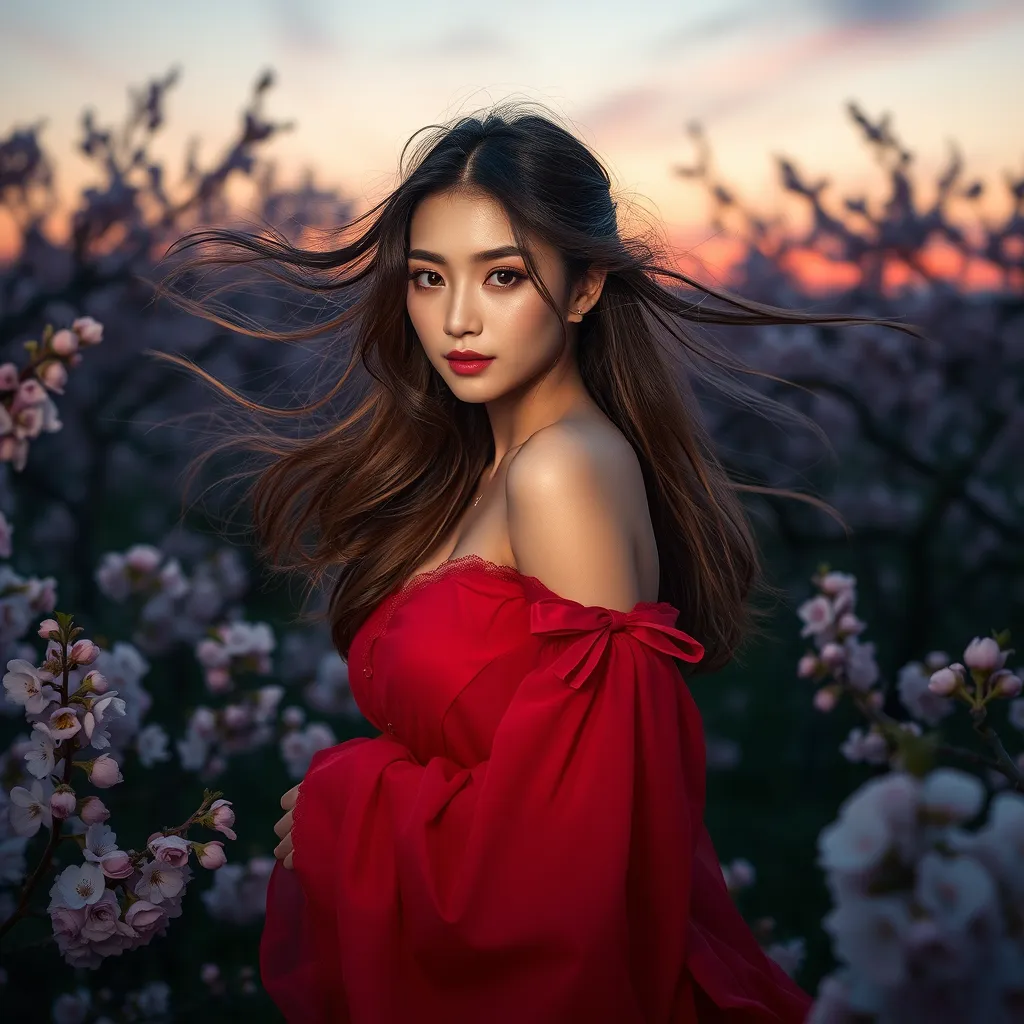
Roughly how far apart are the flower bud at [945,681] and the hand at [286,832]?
122cm

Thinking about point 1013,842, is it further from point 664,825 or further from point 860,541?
point 860,541

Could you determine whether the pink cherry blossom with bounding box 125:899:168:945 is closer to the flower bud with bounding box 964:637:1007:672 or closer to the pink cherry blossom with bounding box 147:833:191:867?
the pink cherry blossom with bounding box 147:833:191:867

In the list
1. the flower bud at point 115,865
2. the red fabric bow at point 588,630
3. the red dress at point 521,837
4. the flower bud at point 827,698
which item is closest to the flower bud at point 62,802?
the flower bud at point 115,865

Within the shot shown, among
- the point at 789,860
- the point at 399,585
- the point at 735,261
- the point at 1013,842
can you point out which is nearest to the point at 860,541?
the point at 789,860

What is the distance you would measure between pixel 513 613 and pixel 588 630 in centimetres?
17

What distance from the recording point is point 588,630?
1.82 meters

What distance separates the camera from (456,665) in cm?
194

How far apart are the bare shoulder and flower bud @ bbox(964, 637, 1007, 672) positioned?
620 millimetres

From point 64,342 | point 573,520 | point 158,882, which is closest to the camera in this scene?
point 573,520

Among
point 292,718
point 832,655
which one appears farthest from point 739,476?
point 292,718

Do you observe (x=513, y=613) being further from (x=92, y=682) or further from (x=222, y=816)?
(x=92, y=682)

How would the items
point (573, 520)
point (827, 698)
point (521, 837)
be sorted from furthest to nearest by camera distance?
point (827, 698), point (573, 520), point (521, 837)

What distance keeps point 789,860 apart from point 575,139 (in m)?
3.38

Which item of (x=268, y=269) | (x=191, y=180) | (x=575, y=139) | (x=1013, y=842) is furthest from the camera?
(x=191, y=180)
